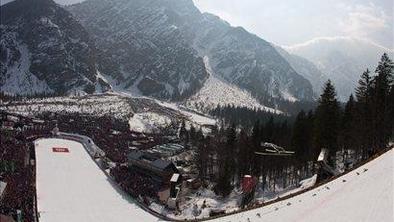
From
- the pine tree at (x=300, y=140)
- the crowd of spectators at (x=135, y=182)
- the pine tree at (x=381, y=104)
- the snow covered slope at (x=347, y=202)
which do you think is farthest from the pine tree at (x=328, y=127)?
the crowd of spectators at (x=135, y=182)

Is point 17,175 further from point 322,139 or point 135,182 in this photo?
point 322,139

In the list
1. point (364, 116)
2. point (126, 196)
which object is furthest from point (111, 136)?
point (364, 116)

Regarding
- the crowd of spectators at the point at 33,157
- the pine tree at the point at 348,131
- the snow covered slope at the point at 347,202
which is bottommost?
the crowd of spectators at the point at 33,157

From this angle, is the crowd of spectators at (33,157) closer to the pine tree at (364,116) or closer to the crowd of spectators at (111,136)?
the crowd of spectators at (111,136)

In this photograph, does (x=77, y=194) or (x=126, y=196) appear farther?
(x=126, y=196)

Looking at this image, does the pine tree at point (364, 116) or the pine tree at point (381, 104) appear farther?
the pine tree at point (364, 116)
